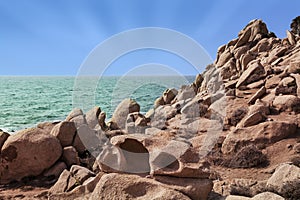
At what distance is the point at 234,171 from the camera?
10.8 meters

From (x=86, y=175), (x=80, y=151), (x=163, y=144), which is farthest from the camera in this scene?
(x=80, y=151)

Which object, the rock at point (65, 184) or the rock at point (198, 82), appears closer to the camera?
the rock at point (65, 184)

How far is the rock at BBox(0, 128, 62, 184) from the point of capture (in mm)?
10891

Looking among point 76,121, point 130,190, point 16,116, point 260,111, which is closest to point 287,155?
point 260,111

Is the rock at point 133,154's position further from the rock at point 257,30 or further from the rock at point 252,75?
the rock at point 257,30

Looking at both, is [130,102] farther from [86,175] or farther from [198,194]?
[198,194]

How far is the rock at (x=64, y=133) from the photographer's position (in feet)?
41.8

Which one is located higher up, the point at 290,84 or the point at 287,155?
the point at 290,84

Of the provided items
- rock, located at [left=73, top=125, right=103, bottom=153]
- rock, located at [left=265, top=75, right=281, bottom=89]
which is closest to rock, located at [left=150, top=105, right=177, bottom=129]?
rock, located at [left=73, top=125, right=103, bottom=153]

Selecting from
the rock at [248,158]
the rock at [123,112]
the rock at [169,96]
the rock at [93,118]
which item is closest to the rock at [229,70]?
the rock at [169,96]

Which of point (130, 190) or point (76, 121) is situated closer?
point (130, 190)

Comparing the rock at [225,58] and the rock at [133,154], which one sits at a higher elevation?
the rock at [225,58]

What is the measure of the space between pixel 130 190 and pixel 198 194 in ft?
5.46

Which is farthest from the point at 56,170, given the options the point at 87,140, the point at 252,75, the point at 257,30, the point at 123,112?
the point at 257,30
